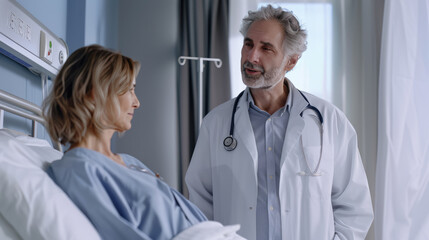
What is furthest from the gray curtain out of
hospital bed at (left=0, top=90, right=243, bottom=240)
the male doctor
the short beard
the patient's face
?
hospital bed at (left=0, top=90, right=243, bottom=240)

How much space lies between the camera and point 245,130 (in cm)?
191

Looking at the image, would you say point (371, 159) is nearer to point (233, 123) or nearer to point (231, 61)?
point (231, 61)

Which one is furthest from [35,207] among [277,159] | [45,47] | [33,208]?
[277,159]

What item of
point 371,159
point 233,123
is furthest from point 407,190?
point 233,123

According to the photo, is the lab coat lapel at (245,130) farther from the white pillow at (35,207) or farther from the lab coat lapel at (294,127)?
the white pillow at (35,207)

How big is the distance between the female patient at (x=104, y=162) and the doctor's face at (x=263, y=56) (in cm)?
73

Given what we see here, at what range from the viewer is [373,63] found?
349 cm

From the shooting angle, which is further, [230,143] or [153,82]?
[153,82]

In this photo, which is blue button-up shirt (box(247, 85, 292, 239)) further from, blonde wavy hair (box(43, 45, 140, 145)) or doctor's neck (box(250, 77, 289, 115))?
blonde wavy hair (box(43, 45, 140, 145))

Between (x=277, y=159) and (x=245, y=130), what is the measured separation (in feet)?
0.54

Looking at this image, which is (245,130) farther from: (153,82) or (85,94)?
(153,82)

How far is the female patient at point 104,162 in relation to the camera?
1065 millimetres

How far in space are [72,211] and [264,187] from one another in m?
0.95

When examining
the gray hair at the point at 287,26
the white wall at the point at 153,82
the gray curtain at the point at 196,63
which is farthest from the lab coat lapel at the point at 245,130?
the white wall at the point at 153,82
